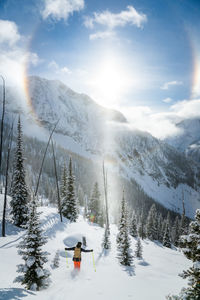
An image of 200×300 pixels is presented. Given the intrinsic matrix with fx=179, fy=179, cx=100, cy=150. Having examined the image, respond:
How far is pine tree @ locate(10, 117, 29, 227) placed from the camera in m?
25.0

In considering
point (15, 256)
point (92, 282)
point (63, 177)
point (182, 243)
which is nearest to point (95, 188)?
point (63, 177)

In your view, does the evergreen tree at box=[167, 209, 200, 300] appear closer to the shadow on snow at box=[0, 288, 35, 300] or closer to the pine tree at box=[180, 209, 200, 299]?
the pine tree at box=[180, 209, 200, 299]

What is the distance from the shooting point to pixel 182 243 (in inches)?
295

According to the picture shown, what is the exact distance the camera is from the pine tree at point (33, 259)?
915cm

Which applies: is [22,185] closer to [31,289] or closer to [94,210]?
[31,289]

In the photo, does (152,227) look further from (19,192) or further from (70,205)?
(19,192)

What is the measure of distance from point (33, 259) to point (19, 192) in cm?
1817

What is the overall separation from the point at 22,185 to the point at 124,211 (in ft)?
51.6

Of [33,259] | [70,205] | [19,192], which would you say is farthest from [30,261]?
[70,205]

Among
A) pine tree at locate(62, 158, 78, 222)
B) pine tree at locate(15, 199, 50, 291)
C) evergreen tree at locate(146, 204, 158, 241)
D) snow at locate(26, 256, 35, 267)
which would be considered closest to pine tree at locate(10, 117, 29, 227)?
pine tree at locate(62, 158, 78, 222)

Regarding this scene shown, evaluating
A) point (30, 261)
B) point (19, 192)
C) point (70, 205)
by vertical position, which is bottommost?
point (70, 205)

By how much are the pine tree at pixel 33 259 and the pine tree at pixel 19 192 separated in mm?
16771

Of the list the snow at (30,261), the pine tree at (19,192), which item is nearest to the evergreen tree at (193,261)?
the snow at (30,261)

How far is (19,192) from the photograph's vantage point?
83.9ft
